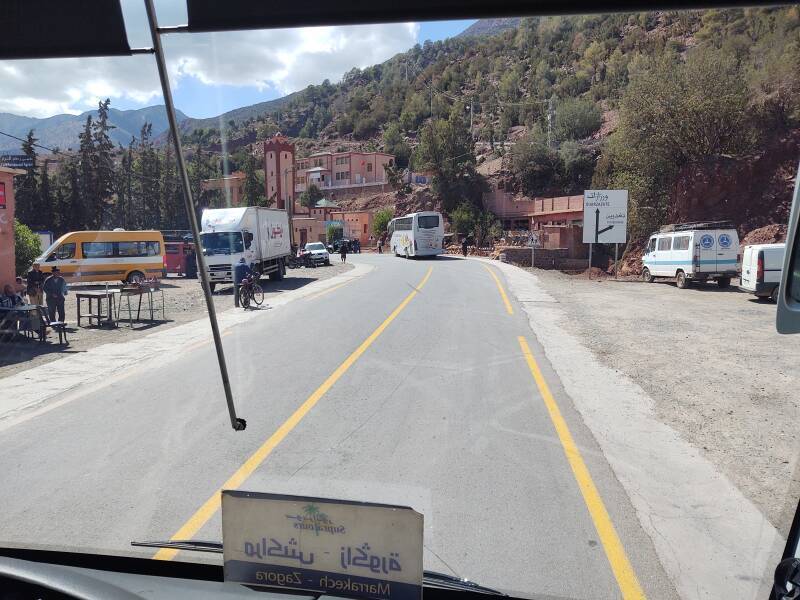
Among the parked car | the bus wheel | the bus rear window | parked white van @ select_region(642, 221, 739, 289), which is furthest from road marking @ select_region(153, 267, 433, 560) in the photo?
the bus rear window

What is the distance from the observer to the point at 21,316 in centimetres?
1300

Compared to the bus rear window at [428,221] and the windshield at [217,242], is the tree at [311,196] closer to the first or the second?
the windshield at [217,242]

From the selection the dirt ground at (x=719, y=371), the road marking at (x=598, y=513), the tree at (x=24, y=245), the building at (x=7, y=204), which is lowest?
the dirt ground at (x=719, y=371)

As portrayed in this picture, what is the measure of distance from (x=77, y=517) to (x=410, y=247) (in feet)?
153

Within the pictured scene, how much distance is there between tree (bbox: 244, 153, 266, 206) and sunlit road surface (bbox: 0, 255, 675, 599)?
2330mm

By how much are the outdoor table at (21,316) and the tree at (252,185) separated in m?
9.57

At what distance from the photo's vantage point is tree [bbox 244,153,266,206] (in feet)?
17.4

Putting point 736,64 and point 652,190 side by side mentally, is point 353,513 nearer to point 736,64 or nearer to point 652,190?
point 736,64

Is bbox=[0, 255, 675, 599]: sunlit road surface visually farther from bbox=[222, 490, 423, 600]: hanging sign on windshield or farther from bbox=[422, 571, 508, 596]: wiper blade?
bbox=[222, 490, 423, 600]: hanging sign on windshield

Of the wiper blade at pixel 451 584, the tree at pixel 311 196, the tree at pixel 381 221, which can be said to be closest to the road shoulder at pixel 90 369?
→ the tree at pixel 311 196

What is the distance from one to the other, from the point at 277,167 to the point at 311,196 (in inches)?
268

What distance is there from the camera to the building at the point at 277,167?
5413 mm

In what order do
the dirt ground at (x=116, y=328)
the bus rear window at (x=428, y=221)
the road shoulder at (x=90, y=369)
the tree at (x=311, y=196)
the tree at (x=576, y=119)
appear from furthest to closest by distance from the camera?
the bus rear window at (x=428, y=221), the tree at (x=576, y=119), the dirt ground at (x=116, y=328), the tree at (x=311, y=196), the road shoulder at (x=90, y=369)

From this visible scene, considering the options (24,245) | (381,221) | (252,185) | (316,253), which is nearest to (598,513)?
(252,185)
